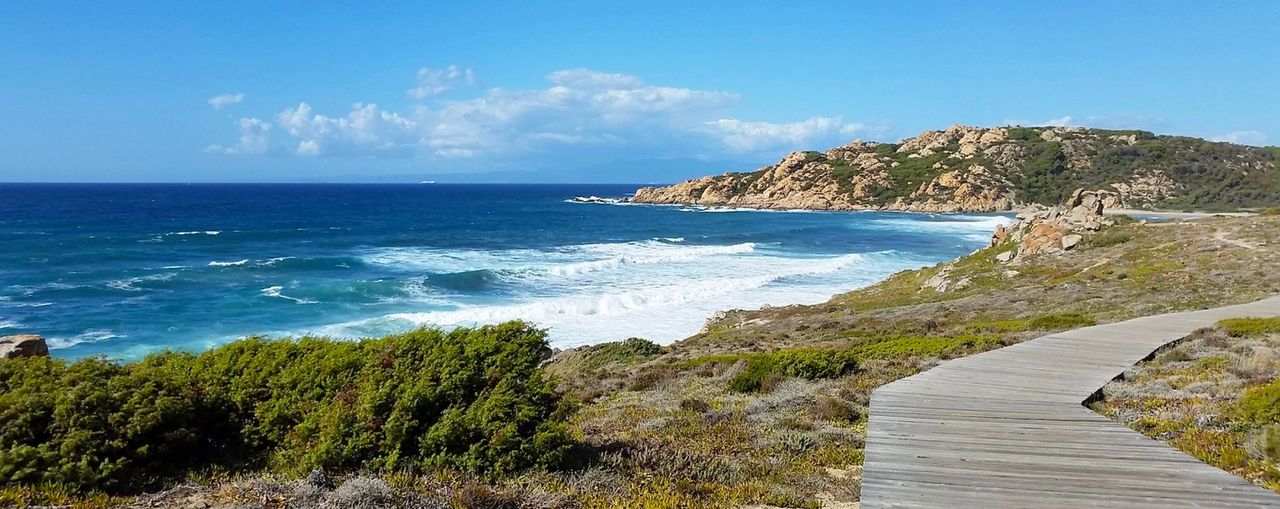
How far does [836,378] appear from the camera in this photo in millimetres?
11609

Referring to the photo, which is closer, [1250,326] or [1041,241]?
[1250,326]

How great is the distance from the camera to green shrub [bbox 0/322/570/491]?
5.49 meters

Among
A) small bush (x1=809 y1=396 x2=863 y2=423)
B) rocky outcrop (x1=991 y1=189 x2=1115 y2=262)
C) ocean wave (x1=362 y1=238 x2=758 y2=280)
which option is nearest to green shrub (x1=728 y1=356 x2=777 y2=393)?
small bush (x1=809 y1=396 x2=863 y2=423)

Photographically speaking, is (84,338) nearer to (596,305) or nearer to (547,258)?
(596,305)

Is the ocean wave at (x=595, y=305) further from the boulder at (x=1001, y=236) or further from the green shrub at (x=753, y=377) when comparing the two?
the green shrub at (x=753, y=377)

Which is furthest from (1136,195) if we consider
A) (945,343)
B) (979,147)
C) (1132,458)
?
(1132,458)

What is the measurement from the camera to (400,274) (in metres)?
42.0

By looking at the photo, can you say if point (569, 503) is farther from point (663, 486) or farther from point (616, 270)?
point (616, 270)

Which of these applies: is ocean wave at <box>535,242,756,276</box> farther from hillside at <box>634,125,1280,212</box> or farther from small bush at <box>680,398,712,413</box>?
hillside at <box>634,125,1280,212</box>

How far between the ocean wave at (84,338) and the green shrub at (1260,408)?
30099 mm

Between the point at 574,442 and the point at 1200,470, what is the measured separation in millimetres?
4978

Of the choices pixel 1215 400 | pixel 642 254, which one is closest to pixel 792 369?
pixel 1215 400

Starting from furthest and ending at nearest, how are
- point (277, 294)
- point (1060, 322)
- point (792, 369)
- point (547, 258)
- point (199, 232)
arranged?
point (199, 232) → point (547, 258) → point (277, 294) → point (1060, 322) → point (792, 369)

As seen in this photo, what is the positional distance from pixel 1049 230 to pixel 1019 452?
1438 inches
